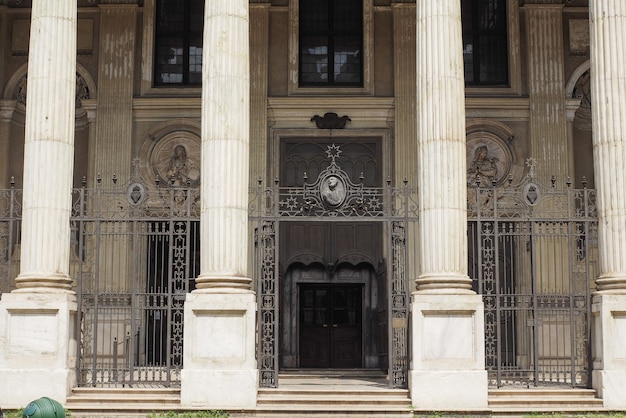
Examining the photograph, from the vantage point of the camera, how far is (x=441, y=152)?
18594 millimetres

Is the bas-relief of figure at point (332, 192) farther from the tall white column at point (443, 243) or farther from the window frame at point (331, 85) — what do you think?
the window frame at point (331, 85)

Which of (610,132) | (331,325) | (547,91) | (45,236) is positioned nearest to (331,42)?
(547,91)

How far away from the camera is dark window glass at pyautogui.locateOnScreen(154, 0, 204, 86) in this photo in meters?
26.2

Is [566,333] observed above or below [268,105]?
below

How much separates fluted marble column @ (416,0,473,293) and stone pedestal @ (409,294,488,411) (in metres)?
0.33

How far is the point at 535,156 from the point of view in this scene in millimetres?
25391

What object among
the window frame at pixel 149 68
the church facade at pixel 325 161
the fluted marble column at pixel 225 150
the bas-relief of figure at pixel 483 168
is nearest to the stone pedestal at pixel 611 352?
the church facade at pixel 325 161

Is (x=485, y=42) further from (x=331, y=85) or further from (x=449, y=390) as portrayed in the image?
(x=449, y=390)

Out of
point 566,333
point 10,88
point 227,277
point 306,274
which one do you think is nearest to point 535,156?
point 566,333

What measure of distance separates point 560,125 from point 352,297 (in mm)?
7079

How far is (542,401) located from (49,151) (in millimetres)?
10443

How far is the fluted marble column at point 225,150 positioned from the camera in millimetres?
18375

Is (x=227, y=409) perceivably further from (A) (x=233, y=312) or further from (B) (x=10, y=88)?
(B) (x=10, y=88)

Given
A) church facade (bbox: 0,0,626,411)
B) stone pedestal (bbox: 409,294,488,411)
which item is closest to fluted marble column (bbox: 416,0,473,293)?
stone pedestal (bbox: 409,294,488,411)
